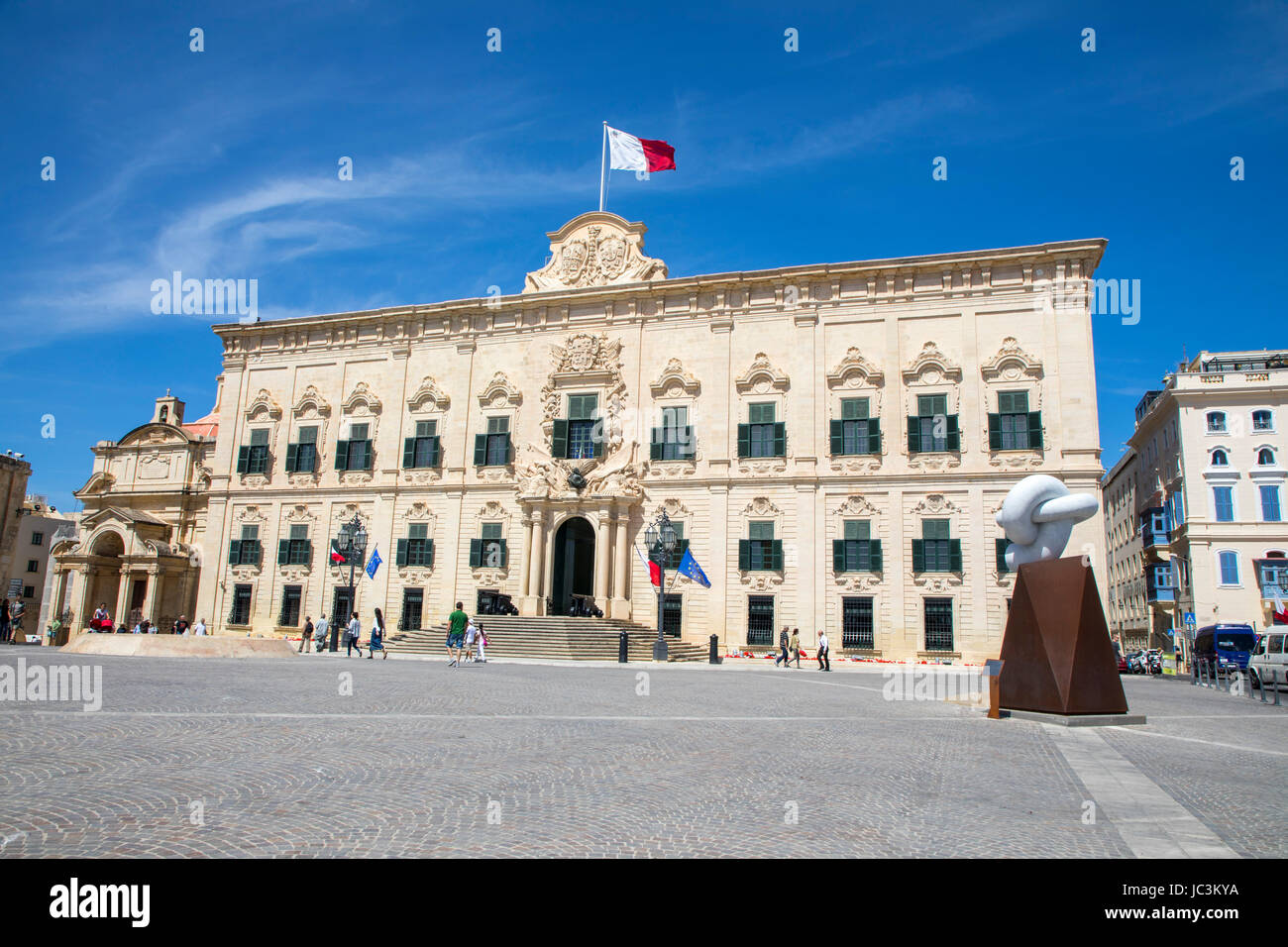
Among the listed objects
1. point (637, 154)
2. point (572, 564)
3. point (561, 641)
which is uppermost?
point (637, 154)

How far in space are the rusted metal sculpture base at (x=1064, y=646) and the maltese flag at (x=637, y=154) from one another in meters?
26.6

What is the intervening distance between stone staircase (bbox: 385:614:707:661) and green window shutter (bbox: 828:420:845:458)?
30.5 ft

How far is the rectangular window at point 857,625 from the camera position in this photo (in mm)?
31094

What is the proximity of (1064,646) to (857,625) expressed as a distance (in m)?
19.6

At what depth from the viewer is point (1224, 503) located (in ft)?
137

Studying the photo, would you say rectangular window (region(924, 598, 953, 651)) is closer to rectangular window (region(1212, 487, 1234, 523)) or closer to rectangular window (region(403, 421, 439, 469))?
rectangular window (region(1212, 487, 1234, 523))

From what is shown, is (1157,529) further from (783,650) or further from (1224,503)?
(783,650)

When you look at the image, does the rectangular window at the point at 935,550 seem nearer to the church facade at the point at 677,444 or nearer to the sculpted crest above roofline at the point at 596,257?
the church facade at the point at 677,444

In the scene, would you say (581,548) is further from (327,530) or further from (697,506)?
(327,530)

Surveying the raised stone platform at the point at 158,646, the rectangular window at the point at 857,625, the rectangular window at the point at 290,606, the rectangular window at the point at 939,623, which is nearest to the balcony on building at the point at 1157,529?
the rectangular window at the point at 939,623

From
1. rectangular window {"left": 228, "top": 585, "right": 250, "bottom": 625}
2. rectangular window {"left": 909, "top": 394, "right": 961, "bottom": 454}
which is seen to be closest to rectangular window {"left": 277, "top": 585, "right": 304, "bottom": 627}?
rectangular window {"left": 228, "top": 585, "right": 250, "bottom": 625}

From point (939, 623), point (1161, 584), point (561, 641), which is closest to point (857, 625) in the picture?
point (939, 623)

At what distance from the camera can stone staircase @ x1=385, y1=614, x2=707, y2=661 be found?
2956cm
